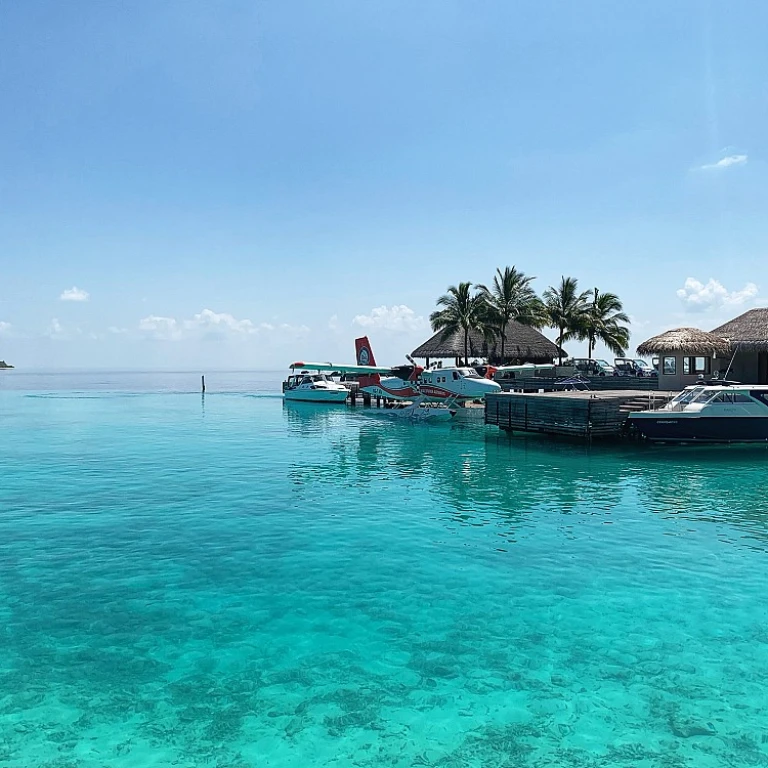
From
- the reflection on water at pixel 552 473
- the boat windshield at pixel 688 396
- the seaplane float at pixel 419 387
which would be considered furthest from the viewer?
the seaplane float at pixel 419 387

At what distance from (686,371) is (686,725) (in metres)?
37.3

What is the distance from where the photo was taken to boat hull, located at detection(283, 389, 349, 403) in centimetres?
6506

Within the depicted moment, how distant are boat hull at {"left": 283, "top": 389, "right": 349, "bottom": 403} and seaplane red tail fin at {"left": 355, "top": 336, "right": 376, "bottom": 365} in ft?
15.1

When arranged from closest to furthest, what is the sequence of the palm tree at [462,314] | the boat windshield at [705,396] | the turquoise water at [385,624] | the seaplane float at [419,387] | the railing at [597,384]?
the turquoise water at [385,624] → the boat windshield at [705,396] → the seaplane float at [419,387] → the railing at [597,384] → the palm tree at [462,314]

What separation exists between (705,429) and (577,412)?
5.73 meters

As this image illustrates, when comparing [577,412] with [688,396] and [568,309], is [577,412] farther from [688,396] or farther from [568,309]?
[568,309]

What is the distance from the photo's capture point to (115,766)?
6.59 metres

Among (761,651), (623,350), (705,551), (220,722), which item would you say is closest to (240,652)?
(220,722)

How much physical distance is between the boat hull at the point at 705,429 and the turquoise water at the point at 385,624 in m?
6.57

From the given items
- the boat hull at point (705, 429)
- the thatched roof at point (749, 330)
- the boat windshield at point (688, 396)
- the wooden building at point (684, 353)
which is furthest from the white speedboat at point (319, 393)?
the boat hull at point (705, 429)

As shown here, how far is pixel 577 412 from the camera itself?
29.9m

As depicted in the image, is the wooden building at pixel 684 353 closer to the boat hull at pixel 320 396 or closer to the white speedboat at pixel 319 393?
the boat hull at pixel 320 396

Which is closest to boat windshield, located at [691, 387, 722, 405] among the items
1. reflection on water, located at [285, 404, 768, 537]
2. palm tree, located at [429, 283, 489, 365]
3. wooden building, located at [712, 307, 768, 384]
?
reflection on water, located at [285, 404, 768, 537]

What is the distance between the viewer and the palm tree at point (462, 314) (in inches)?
2290
